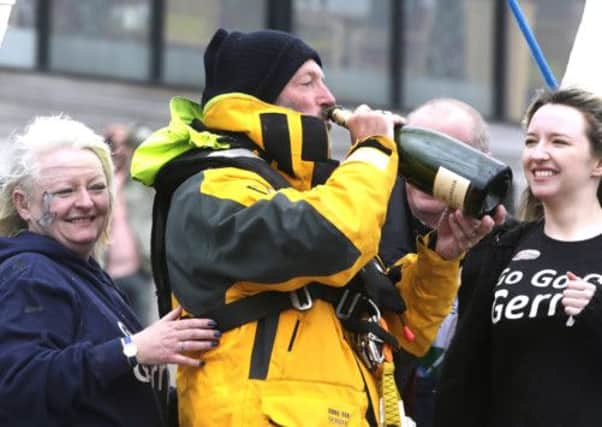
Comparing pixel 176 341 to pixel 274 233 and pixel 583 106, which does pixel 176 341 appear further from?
pixel 583 106

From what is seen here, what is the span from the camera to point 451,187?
4.42 m

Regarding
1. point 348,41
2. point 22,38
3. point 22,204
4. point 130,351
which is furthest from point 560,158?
point 348,41

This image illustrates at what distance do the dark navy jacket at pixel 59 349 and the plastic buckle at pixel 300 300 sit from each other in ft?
1.56

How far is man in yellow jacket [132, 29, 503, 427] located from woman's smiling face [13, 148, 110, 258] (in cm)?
23

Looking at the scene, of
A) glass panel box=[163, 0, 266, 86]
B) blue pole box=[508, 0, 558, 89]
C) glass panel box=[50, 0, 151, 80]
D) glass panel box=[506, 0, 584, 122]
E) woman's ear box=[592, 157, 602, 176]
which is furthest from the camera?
glass panel box=[506, 0, 584, 122]

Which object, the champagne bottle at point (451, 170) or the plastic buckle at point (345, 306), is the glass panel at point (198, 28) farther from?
the plastic buckle at point (345, 306)

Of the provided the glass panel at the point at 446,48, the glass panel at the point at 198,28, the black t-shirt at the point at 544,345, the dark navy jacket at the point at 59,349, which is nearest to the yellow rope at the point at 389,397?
the black t-shirt at the point at 544,345

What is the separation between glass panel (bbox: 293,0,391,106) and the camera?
14531 millimetres

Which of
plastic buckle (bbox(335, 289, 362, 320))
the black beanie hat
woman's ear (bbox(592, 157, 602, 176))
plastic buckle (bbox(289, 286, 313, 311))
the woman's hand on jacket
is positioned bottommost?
the woman's hand on jacket

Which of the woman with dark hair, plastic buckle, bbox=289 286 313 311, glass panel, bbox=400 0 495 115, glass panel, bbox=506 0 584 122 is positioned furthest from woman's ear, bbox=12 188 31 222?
glass panel, bbox=506 0 584 122

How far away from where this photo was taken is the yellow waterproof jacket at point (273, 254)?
420 cm

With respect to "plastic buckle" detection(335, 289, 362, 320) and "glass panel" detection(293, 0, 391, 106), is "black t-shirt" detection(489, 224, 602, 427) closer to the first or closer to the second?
"plastic buckle" detection(335, 289, 362, 320)

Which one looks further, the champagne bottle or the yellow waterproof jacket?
the champagne bottle

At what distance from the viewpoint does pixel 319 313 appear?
441 centimetres
